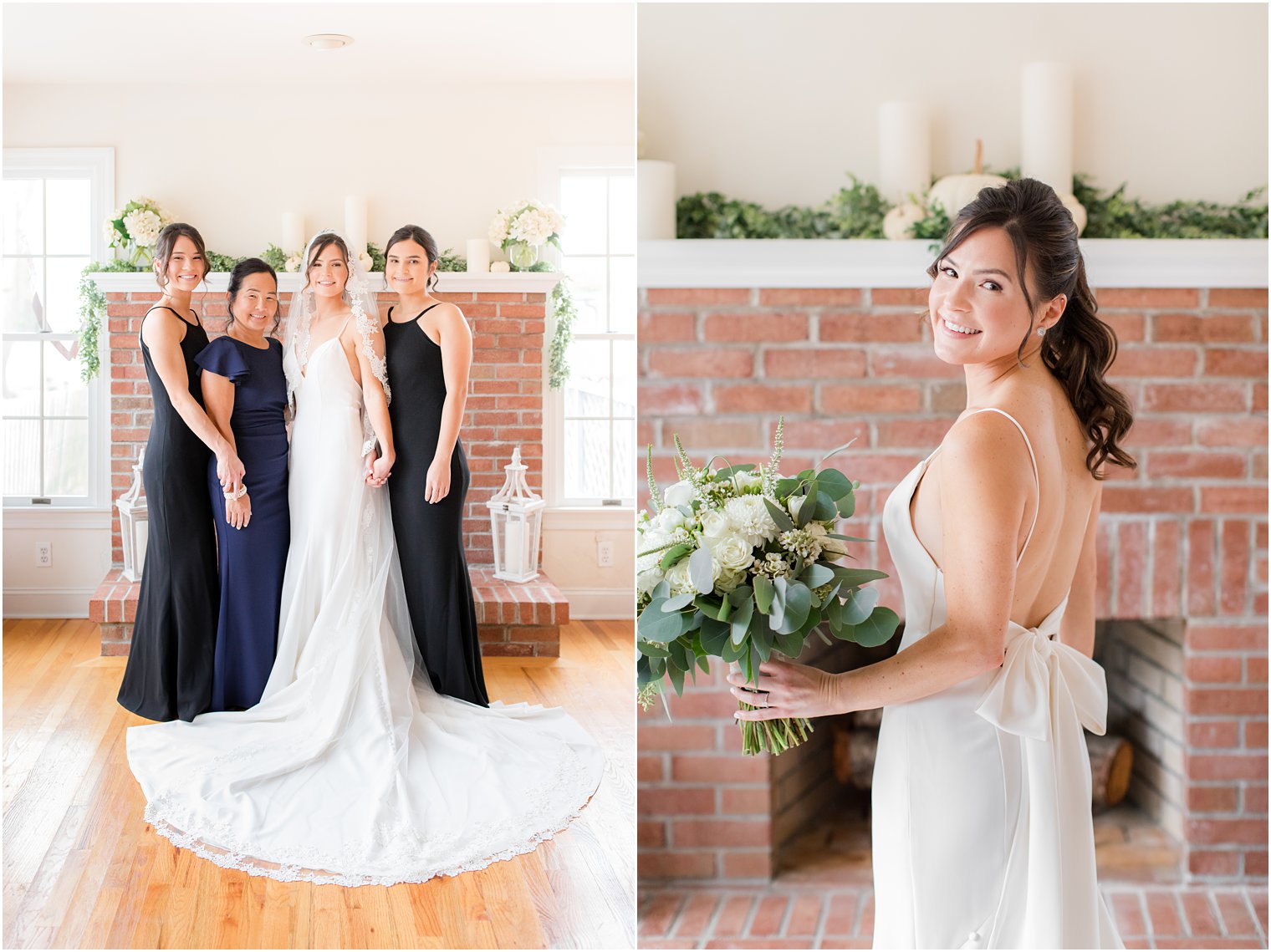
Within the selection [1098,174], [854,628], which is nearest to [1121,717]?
[1098,174]

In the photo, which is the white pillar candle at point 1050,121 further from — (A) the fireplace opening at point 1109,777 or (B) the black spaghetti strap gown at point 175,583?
(B) the black spaghetti strap gown at point 175,583

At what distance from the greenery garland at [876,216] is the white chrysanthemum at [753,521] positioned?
1196 millimetres

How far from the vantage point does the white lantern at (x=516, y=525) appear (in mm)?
2512

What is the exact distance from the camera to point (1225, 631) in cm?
257

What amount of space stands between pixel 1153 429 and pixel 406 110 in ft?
6.60

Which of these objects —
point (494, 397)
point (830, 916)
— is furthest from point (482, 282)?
point (830, 916)

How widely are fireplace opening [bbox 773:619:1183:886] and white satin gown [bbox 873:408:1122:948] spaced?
3.95 ft

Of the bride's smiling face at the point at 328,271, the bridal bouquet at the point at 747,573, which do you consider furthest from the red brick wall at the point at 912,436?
the bridal bouquet at the point at 747,573

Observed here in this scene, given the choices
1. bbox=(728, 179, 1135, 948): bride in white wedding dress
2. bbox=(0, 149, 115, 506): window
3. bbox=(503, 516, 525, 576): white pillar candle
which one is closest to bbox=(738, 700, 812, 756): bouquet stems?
bbox=(728, 179, 1135, 948): bride in white wedding dress

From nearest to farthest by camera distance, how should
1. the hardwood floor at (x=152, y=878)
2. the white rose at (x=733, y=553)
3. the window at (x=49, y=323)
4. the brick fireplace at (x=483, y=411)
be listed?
the white rose at (x=733, y=553), the hardwood floor at (x=152, y=878), the window at (x=49, y=323), the brick fireplace at (x=483, y=411)

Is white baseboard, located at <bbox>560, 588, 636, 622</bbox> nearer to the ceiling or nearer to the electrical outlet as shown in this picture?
the electrical outlet

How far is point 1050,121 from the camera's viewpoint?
7.83 feet

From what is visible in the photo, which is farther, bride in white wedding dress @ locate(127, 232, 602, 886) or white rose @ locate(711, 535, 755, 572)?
bride in white wedding dress @ locate(127, 232, 602, 886)

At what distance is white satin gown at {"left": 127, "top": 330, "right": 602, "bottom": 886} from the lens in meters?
2.18
